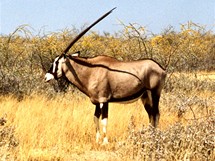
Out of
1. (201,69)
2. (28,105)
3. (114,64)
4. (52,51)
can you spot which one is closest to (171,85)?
(52,51)

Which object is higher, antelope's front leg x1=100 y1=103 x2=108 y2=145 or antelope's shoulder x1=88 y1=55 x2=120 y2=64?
antelope's shoulder x1=88 y1=55 x2=120 y2=64

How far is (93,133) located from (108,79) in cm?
118

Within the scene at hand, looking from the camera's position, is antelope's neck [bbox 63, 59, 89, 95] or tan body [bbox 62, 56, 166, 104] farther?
antelope's neck [bbox 63, 59, 89, 95]

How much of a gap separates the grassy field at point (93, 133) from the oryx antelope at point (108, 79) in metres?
0.51

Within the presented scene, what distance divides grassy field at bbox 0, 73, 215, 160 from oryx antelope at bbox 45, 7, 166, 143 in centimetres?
51

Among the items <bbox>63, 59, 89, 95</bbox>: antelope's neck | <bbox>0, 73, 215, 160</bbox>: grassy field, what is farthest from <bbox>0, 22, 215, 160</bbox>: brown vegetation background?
<bbox>63, 59, 89, 95</bbox>: antelope's neck

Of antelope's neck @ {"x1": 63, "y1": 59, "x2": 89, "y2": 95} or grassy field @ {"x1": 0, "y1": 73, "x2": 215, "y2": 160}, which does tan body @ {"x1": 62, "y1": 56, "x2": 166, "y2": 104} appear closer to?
antelope's neck @ {"x1": 63, "y1": 59, "x2": 89, "y2": 95}

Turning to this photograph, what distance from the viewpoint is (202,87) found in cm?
1586

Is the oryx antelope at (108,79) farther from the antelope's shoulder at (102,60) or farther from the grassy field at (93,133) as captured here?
the grassy field at (93,133)

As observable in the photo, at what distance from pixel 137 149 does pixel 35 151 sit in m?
1.70

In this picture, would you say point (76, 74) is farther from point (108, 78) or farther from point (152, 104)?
point (152, 104)

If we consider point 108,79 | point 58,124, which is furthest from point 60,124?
point 108,79

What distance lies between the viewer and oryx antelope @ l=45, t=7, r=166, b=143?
23.8 feet

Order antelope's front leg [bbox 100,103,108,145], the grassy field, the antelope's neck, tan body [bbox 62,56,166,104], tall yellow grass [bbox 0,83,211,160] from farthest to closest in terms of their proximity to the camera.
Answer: the antelope's neck
tan body [bbox 62,56,166,104]
antelope's front leg [bbox 100,103,108,145]
tall yellow grass [bbox 0,83,211,160]
the grassy field
